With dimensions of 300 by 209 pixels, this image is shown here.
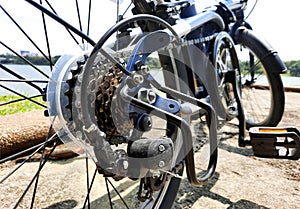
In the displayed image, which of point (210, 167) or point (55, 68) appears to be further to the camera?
point (210, 167)

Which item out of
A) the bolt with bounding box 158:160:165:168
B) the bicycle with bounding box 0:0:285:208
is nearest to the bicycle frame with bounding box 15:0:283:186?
the bicycle with bounding box 0:0:285:208

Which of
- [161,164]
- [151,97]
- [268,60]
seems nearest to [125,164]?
[161,164]

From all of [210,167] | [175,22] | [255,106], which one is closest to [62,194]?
[210,167]

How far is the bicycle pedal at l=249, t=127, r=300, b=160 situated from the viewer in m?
1.24

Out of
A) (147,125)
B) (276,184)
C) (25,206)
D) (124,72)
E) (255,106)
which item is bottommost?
(255,106)

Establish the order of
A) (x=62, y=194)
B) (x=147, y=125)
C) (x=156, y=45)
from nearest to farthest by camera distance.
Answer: (x=147, y=125) → (x=156, y=45) → (x=62, y=194)

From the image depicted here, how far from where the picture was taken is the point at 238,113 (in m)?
1.45

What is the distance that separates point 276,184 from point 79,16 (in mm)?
1227

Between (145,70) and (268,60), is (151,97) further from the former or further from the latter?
(268,60)

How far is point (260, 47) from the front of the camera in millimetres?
1828

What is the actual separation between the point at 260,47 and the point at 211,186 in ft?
3.20

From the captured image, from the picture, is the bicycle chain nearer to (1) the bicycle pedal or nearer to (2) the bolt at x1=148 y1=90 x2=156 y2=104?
(2) the bolt at x1=148 y1=90 x2=156 y2=104

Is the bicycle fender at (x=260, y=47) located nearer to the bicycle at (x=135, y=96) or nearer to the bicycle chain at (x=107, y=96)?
the bicycle at (x=135, y=96)

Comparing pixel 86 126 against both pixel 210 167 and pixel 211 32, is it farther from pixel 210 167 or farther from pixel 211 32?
pixel 211 32
